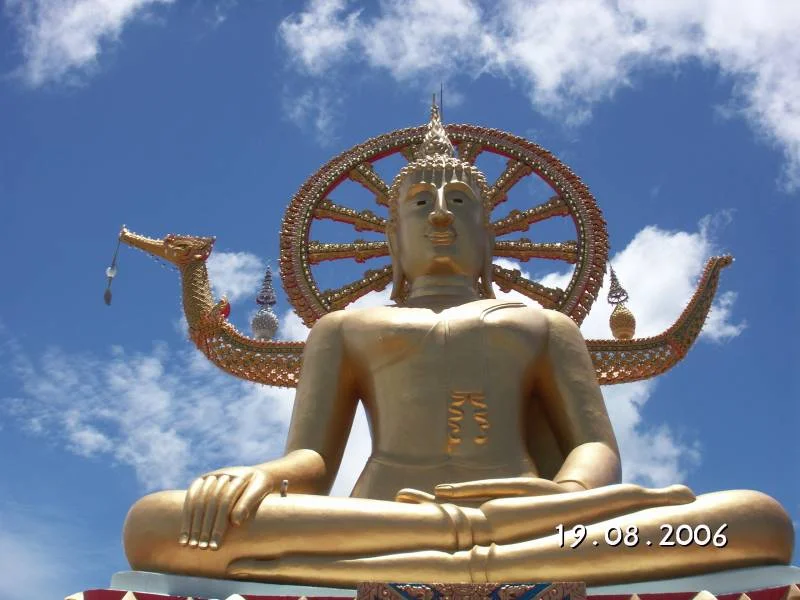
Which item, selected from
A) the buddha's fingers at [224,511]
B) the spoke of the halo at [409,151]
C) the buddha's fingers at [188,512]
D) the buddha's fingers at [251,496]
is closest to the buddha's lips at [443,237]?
the spoke of the halo at [409,151]

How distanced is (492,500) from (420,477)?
0.98 meters

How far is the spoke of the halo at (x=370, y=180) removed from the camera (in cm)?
726

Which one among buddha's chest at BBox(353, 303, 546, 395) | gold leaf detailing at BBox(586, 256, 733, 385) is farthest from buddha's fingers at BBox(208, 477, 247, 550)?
gold leaf detailing at BBox(586, 256, 733, 385)

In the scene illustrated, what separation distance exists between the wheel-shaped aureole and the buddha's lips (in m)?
0.84

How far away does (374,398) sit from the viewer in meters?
5.92

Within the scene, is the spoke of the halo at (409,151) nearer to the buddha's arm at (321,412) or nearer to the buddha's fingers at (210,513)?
the buddha's arm at (321,412)

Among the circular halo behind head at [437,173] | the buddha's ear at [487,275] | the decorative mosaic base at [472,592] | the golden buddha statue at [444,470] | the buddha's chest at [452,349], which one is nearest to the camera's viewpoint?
the decorative mosaic base at [472,592]

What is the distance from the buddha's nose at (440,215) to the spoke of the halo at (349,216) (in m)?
0.91

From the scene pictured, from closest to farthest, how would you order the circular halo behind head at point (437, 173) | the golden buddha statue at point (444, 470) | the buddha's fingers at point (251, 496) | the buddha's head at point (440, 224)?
the golden buddha statue at point (444, 470) → the buddha's fingers at point (251, 496) → the buddha's head at point (440, 224) → the circular halo behind head at point (437, 173)

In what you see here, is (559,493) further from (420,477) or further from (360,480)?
(360,480)

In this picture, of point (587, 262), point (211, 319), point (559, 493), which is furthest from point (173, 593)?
point (587, 262)

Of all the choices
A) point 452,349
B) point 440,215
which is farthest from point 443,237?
point 452,349

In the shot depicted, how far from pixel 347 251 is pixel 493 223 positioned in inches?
42.4

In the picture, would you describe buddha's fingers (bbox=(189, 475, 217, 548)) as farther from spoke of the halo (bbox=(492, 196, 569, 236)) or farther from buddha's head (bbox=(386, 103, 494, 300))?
spoke of the halo (bbox=(492, 196, 569, 236))
